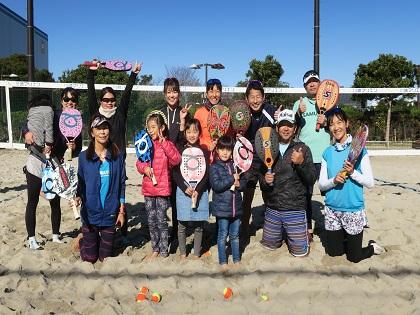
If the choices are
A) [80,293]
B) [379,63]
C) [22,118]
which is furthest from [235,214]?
[379,63]

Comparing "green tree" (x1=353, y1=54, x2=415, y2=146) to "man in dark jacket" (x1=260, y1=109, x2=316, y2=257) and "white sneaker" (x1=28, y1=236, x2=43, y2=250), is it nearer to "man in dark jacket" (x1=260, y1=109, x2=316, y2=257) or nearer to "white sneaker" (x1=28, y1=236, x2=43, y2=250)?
"man in dark jacket" (x1=260, y1=109, x2=316, y2=257)

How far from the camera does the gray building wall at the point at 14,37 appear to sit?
125ft

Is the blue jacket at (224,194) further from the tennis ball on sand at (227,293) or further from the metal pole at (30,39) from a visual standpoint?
the metal pole at (30,39)

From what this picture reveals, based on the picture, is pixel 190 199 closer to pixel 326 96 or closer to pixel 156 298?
pixel 156 298

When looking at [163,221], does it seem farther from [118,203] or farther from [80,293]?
[80,293]

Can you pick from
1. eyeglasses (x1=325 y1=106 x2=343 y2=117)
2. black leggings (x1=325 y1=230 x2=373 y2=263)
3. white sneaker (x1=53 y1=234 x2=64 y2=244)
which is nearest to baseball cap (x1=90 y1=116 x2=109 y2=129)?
white sneaker (x1=53 y1=234 x2=64 y2=244)

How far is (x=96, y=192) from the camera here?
431cm

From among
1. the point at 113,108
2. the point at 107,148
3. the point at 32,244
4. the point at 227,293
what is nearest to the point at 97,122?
the point at 107,148

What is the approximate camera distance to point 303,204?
4555 mm

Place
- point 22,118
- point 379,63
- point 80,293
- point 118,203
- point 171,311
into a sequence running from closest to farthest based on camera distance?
point 171,311
point 80,293
point 118,203
point 22,118
point 379,63

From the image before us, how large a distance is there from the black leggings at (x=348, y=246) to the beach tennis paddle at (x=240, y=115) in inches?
57.0

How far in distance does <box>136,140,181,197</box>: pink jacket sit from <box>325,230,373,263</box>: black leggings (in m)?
1.77

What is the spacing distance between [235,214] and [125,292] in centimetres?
128

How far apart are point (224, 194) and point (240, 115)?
877 mm
